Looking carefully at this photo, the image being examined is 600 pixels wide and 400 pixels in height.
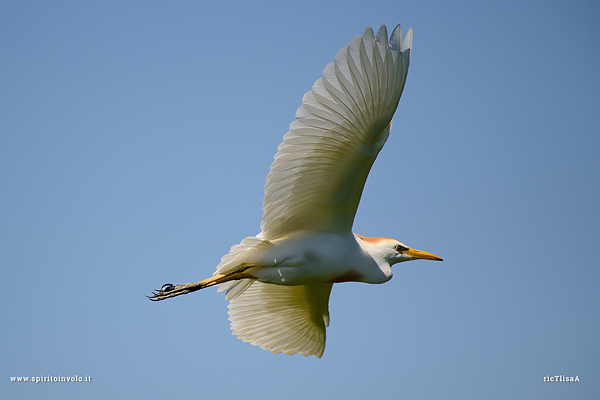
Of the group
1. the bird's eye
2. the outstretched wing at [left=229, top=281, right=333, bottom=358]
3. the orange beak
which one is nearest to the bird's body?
the bird's eye

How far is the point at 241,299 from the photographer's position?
9133 mm

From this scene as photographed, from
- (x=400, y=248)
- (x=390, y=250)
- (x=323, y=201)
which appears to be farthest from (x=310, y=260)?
(x=400, y=248)

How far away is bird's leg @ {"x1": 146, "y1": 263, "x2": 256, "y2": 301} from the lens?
284 inches

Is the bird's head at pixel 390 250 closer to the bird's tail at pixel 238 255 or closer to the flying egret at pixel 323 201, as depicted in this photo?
the flying egret at pixel 323 201

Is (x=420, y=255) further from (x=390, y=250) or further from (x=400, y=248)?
(x=390, y=250)

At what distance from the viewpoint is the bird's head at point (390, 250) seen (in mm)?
7875

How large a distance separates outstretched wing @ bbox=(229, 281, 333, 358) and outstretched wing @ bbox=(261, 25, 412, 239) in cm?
180

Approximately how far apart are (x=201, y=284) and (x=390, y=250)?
2.44 m

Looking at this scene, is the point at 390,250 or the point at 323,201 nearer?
the point at 323,201

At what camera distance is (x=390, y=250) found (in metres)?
7.99

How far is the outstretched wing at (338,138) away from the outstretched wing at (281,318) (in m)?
1.80

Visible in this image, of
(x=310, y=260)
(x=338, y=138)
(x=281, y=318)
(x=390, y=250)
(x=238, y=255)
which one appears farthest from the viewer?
(x=281, y=318)

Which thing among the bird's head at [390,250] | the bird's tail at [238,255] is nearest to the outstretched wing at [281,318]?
the bird's head at [390,250]

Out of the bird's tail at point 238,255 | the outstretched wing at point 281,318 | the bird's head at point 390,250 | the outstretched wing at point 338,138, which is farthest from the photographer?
the outstretched wing at point 281,318
